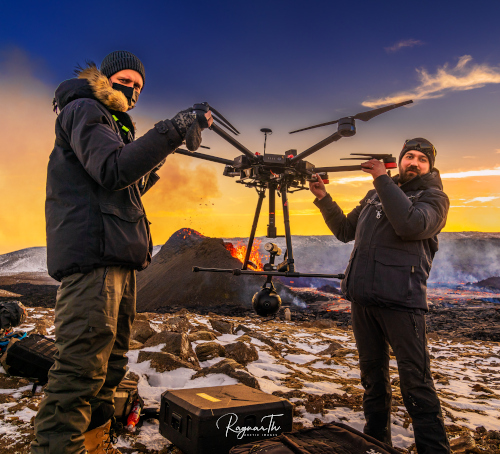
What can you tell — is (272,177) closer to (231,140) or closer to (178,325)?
(231,140)

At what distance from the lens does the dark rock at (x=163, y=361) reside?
3855 mm

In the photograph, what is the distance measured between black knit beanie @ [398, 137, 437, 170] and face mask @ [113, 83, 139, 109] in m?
2.23

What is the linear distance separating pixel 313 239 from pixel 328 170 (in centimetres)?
2412

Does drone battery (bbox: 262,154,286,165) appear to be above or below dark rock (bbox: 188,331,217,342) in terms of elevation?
above

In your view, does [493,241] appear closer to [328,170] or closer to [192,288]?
[192,288]

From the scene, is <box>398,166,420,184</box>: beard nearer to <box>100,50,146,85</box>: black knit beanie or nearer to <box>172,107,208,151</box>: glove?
<box>172,107,208,151</box>: glove

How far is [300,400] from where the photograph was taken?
3.40 metres

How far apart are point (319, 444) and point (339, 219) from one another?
2093mm

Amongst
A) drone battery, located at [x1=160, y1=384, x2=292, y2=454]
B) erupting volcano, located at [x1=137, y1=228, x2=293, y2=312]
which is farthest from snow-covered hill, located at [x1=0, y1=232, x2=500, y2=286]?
drone battery, located at [x1=160, y1=384, x2=292, y2=454]

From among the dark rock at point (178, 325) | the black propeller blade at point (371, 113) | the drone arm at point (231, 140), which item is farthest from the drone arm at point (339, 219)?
the dark rock at point (178, 325)

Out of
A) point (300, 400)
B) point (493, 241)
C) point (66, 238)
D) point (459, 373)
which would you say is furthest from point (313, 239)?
point (66, 238)

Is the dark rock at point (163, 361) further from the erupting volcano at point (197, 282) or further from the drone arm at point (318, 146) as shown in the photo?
the erupting volcano at point (197, 282)

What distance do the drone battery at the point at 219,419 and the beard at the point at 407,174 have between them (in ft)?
6.68

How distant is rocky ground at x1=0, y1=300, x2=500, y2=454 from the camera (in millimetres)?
2717
